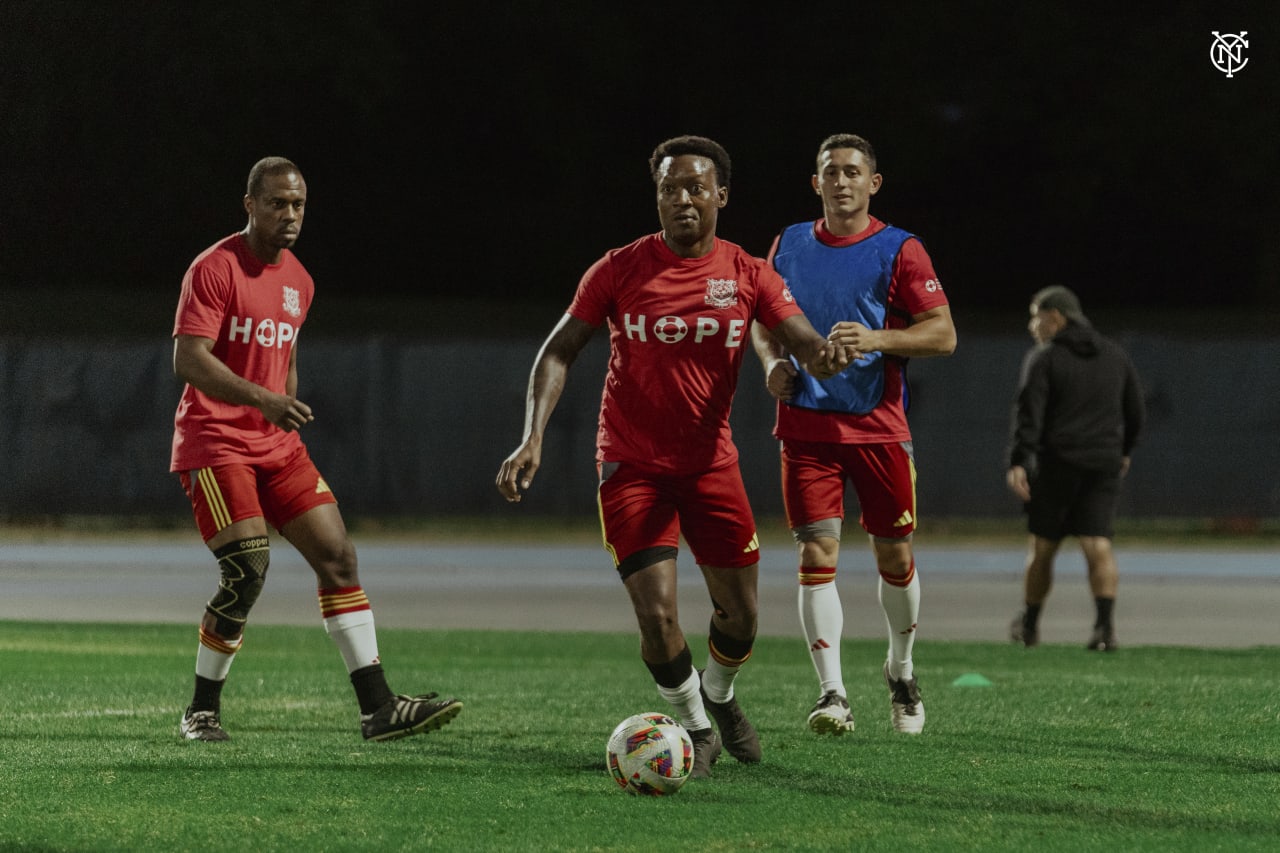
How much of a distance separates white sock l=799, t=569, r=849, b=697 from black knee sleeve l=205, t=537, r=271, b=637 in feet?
7.61

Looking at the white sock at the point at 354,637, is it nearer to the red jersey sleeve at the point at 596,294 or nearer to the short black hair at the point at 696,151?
the red jersey sleeve at the point at 596,294

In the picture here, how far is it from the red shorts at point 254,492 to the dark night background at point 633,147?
81.6 ft

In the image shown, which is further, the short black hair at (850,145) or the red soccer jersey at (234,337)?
the short black hair at (850,145)

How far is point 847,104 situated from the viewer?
118ft

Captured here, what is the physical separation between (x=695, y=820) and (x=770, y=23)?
32303 millimetres

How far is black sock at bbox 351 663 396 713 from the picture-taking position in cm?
771

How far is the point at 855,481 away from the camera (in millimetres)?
7996

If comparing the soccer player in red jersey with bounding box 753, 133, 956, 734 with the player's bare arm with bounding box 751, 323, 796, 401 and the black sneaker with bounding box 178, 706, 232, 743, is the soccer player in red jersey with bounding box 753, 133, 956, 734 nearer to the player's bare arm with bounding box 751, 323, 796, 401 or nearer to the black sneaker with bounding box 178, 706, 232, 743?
the player's bare arm with bounding box 751, 323, 796, 401

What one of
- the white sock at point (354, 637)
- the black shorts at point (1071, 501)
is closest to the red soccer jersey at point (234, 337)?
the white sock at point (354, 637)

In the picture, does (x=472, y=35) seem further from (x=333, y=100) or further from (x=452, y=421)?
(x=452, y=421)

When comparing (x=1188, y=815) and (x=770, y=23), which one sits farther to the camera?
(x=770, y=23)

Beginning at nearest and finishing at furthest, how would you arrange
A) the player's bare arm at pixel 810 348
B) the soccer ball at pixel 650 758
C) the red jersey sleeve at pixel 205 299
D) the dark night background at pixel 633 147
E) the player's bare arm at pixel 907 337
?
the soccer ball at pixel 650 758, the player's bare arm at pixel 810 348, the player's bare arm at pixel 907 337, the red jersey sleeve at pixel 205 299, the dark night background at pixel 633 147

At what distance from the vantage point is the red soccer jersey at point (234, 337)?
24.5 ft

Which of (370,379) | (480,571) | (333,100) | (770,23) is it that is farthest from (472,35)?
(480,571)
